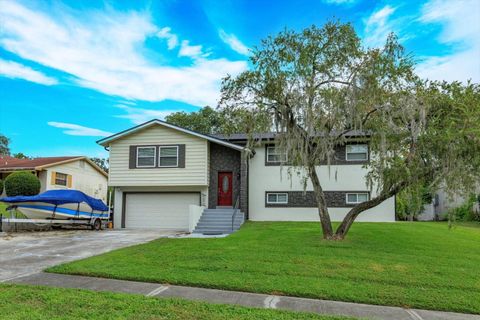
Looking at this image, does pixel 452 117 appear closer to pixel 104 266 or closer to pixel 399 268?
pixel 399 268

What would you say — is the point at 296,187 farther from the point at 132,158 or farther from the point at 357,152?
the point at 132,158

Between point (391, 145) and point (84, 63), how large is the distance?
41.8 feet

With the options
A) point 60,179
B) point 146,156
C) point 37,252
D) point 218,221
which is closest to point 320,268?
point 37,252

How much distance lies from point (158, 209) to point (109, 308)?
13.8 metres

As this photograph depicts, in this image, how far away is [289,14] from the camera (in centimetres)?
1112

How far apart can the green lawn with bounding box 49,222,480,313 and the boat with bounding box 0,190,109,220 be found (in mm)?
7546

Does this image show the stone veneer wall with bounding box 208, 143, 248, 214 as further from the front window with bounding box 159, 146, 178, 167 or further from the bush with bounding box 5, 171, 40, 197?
the bush with bounding box 5, 171, 40, 197

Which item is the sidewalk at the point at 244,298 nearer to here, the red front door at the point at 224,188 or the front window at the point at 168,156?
the front window at the point at 168,156

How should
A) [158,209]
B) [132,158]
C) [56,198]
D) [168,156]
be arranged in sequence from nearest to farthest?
[56,198], [168,156], [132,158], [158,209]

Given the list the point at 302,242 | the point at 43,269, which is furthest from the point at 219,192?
the point at 43,269

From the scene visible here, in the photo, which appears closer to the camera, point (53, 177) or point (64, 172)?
point (53, 177)

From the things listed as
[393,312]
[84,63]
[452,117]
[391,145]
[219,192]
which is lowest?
[393,312]

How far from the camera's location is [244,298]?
5422 millimetres

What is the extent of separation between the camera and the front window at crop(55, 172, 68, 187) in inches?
1031
